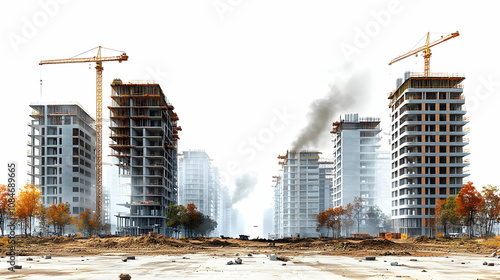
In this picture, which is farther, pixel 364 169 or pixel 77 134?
pixel 364 169

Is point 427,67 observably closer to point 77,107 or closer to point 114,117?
point 114,117

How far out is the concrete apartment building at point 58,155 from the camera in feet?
538

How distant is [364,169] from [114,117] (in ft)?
304

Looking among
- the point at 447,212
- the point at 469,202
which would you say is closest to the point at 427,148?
the point at 447,212

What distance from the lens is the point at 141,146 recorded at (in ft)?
486

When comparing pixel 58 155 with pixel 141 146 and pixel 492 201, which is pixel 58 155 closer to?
pixel 141 146

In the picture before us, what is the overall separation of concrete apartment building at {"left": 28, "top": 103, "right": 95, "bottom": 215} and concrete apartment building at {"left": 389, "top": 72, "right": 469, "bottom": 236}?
103 m

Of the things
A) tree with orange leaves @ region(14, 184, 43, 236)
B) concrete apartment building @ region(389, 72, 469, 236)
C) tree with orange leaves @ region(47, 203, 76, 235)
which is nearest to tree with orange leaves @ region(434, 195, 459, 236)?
concrete apartment building @ region(389, 72, 469, 236)

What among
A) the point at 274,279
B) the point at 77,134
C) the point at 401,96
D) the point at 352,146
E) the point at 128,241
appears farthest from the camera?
the point at 352,146

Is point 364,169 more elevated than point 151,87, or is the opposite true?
point 151,87

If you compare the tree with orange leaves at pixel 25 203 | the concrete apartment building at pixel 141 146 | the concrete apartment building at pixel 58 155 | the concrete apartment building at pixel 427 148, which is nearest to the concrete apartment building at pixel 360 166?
the concrete apartment building at pixel 427 148

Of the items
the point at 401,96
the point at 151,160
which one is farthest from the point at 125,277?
the point at 401,96

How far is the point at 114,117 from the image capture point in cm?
14625

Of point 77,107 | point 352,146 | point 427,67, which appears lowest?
point 352,146
